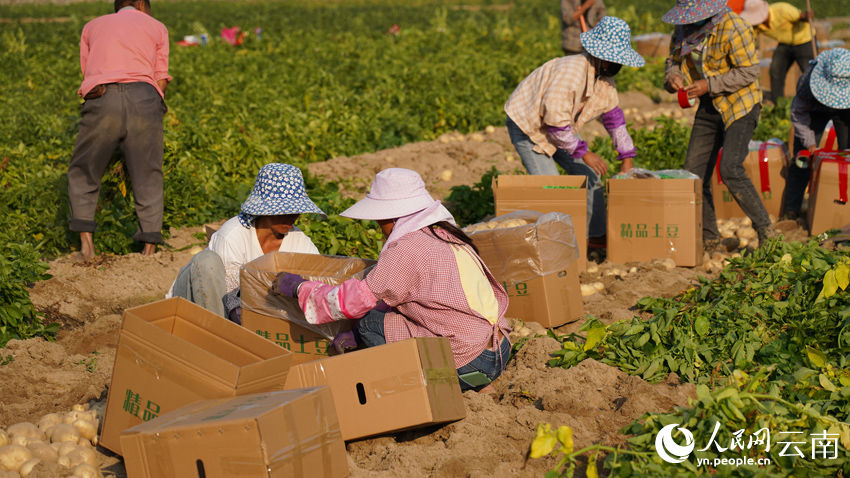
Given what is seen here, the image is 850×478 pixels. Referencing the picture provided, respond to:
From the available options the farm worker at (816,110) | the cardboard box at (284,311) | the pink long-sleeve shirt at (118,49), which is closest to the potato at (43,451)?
the cardboard box at (284,311)

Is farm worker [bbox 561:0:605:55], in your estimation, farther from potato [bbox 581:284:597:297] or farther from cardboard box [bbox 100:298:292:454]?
cardboard box [bbox 100:298:292:454]

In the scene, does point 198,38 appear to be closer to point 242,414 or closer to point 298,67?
point 298,67

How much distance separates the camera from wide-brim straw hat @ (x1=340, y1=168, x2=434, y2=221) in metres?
3.55

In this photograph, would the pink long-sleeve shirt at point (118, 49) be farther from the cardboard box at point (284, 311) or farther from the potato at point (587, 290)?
the potato at point (587, 290)

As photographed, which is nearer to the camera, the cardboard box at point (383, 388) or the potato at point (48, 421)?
the cardboard box at point (383, 388)

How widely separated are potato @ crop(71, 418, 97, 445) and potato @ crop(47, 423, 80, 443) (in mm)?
59

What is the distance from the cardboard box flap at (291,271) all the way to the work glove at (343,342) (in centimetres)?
4

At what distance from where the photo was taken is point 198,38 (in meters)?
17.2

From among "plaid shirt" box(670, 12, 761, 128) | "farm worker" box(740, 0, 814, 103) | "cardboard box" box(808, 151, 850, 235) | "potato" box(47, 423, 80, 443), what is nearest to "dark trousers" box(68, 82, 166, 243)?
"potato" box(47, 423, 80, 443)

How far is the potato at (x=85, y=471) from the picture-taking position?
120 inches

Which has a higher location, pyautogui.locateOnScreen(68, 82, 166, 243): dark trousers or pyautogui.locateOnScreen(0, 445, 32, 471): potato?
pyautogui.locateOnScreen(68, 82, 166, 243): dark trousers

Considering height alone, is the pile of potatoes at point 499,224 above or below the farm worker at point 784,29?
below

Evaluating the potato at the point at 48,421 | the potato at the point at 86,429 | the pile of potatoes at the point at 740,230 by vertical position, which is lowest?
the pile of potatoes at the point at 740,230

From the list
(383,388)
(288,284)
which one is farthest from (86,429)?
(383,388)
